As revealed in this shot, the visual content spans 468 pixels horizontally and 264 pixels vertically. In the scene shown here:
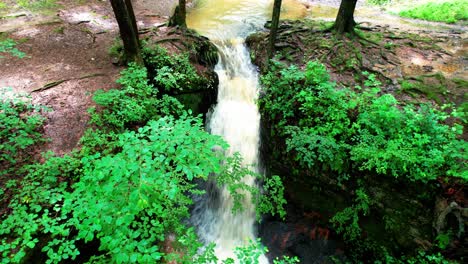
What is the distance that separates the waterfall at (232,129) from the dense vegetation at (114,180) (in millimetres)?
828

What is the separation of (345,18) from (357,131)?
4531 millimetres

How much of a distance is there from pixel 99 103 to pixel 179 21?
492 centimetres

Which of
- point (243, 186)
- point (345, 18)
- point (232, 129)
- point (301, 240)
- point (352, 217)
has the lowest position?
point (301, 240)

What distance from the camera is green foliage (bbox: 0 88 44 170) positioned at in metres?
4.39

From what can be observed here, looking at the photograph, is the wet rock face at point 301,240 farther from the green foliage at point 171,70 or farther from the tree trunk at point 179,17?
the tree trunk at point 179,17

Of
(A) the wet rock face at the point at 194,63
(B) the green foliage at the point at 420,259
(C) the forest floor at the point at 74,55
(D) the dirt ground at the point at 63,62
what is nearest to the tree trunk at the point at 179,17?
(A) the wet rock face at the point at 194,63

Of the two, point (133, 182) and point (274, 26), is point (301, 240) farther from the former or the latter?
point (274, 26)

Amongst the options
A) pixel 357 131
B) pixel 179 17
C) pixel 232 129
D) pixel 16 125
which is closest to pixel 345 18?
pixel 357 131

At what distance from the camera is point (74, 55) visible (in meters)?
7.30

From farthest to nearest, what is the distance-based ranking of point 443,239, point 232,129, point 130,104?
point 232,129
point 130,104
point 443,239

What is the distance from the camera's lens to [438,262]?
4.59 metres

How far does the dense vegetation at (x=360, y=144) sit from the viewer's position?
16.0ft

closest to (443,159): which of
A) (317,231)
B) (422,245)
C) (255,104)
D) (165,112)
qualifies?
(422,245)

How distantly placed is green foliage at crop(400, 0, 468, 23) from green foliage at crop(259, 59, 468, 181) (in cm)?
771
